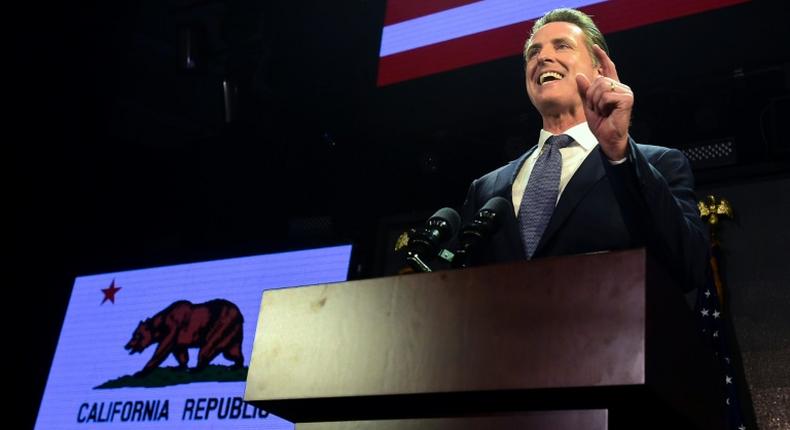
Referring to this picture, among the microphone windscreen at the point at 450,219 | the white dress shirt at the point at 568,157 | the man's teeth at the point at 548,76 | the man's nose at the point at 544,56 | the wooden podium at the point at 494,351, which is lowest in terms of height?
the wooden podium at the point at 494,351

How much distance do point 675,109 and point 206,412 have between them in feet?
5.74

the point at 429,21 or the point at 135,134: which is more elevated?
the point at 135,134

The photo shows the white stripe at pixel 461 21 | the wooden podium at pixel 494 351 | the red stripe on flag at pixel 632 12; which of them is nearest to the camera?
the wooden podium at pixel 494 351

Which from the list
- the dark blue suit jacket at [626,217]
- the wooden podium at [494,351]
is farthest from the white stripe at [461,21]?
the wooden podium at [494,351]

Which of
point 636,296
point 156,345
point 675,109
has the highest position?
point 675,109

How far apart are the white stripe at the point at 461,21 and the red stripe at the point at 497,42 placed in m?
0.02

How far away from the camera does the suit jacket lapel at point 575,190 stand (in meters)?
1.46

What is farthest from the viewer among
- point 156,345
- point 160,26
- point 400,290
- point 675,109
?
point 160,26

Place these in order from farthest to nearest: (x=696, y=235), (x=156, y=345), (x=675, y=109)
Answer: (x=156, y=345) < (x=675, y=109) < (x=696, y=235)

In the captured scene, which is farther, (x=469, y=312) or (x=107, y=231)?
(x=107, y=231)

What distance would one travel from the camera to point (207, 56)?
407 centimetres

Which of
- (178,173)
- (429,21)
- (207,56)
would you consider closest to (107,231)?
(178,173)

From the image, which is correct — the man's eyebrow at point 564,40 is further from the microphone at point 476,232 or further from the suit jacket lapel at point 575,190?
the microphone at point 476,232

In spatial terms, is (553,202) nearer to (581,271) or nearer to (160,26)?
(581,271)
